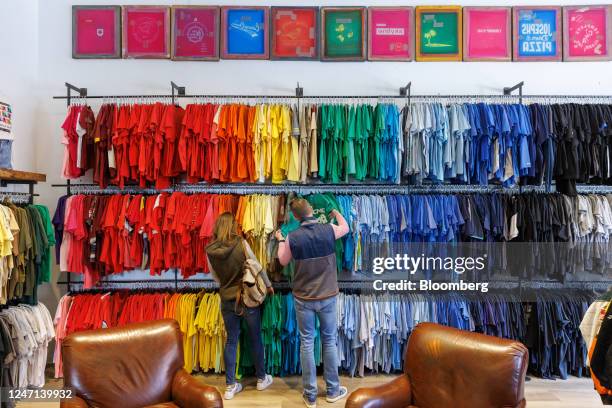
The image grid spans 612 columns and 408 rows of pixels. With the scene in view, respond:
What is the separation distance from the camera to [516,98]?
170 inches

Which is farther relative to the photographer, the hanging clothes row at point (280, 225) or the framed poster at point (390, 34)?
the framed poster at point (390, 34)

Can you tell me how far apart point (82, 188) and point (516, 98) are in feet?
17.2

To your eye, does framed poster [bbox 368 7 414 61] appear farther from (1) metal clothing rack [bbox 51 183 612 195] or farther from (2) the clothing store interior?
(1) metal clothing rack [bbox 51 183 612 195]

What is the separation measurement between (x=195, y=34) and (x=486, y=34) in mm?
3502

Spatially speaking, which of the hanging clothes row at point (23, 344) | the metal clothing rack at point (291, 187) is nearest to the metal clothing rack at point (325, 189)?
the metal clothing rack at point (291, 187)

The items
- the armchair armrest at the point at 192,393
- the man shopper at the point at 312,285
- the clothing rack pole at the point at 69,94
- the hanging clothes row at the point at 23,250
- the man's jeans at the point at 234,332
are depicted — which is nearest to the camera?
the armchair armrest at the point at 192,393

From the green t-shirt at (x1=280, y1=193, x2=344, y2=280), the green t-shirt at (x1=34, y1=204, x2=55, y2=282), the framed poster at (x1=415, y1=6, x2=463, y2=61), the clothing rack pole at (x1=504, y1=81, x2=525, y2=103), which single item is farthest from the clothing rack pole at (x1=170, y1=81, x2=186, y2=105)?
the clothing rack pole at (x1=504, y1=81, x2=525, y2=103)

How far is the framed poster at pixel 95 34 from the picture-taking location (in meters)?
4.33

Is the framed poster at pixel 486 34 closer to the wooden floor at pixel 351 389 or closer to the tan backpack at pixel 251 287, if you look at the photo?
the tan backpack at pixel 251 287

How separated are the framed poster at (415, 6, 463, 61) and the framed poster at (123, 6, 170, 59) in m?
3.03

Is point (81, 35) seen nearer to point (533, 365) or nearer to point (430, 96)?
point (430, 96)

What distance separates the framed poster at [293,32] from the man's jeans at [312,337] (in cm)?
290

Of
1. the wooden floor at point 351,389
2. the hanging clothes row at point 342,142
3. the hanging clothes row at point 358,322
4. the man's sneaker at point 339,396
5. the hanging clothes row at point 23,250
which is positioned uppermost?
the hanging clothes row at point 342,142

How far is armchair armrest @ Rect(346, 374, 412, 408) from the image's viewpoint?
2219 mm
